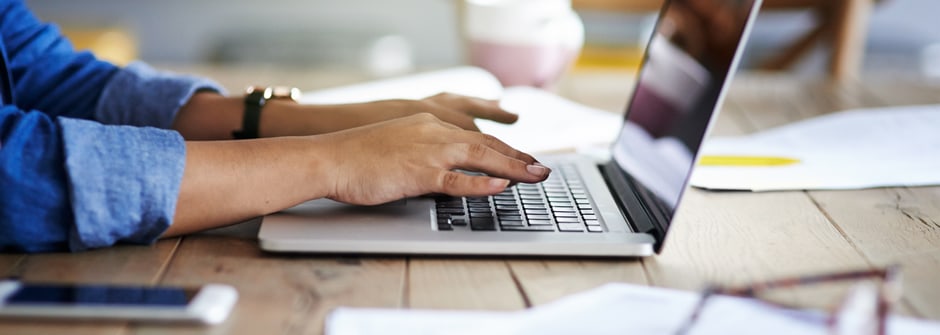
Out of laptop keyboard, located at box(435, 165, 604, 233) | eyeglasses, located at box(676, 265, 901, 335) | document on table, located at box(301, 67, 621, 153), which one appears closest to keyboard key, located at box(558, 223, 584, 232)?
laptop keyboard, located at box(435, 165, 604, 233)

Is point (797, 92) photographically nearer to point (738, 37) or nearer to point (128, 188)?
point (738, 37)

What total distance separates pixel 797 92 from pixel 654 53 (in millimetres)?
584

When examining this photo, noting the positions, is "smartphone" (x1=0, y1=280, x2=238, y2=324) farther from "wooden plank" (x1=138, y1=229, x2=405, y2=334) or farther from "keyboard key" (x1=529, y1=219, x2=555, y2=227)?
"keyboard key" (x1=529, y1=219, x2=555, y2=227)

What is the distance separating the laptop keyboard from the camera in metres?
0.78

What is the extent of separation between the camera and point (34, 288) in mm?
630

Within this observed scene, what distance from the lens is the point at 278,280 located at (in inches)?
27.3


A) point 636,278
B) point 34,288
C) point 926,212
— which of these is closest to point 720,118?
point 926,212

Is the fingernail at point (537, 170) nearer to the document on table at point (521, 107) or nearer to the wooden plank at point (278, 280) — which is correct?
the wooden plank at point (278, 280)

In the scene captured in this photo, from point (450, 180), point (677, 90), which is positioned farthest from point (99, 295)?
point (677, 90)

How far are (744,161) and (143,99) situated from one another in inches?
25.2

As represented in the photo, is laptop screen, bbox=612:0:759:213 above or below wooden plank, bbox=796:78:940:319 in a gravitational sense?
above

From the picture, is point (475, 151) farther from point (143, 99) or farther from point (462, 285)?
point (143, 99)

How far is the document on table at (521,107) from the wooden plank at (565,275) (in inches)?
15.4

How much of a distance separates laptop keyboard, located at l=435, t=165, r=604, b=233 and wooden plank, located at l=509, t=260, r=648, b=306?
41 millimetres
